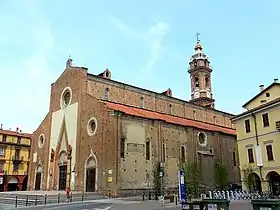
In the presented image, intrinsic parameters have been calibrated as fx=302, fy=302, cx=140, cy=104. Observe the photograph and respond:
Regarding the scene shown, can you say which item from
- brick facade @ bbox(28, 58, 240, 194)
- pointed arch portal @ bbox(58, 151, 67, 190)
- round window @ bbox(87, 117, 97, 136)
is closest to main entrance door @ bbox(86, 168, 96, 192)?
brick facade @ bbox(28, 58, 240, 194)

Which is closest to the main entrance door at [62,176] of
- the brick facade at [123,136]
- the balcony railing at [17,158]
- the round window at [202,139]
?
the brick facade at [123,136]

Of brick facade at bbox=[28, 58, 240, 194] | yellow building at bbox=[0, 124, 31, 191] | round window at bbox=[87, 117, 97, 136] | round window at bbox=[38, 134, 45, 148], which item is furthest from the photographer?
yellow building at bbox=[0, 124, 31, 191]

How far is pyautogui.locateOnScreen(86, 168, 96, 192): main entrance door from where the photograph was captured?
35.3 meters

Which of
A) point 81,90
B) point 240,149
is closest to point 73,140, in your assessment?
point 81,90

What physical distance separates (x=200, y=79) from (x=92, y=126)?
110 feet

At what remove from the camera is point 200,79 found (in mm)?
64312

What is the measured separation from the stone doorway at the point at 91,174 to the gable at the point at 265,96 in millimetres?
18793

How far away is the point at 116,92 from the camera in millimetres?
43250

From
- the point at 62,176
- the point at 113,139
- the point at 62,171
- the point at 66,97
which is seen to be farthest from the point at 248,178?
the point at 66,97

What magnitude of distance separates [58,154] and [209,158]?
2170 centimetres

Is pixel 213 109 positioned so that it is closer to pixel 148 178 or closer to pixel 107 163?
pixel 148 178

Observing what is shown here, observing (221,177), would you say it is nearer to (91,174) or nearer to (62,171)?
(91,174)

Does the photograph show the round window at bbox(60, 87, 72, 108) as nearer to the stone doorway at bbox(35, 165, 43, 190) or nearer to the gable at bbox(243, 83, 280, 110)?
the stone doorway at bbox(35, 165, 43, 190)

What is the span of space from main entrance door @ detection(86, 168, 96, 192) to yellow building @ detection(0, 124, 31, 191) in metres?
26.0
